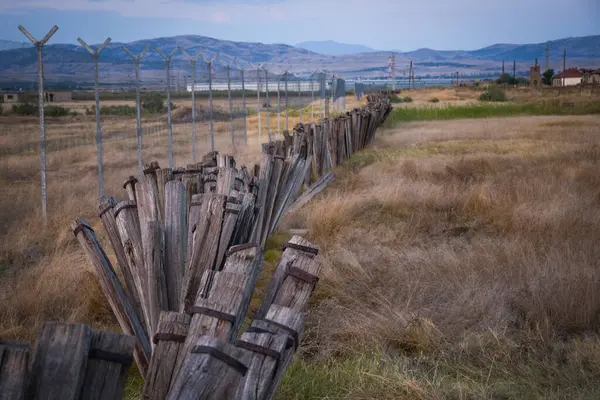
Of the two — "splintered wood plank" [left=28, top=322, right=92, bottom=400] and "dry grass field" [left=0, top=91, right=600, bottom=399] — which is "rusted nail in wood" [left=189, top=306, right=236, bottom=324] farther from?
"dry grass field" [left=0, top=91, right=600, bottom=399]

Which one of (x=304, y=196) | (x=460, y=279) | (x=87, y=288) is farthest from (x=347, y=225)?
(x=87, y=288)

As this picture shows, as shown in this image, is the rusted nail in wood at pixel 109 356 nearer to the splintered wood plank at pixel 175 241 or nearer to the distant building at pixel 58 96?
the splintered wood plank at pixel 175 241

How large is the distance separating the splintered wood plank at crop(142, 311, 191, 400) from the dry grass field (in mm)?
1115

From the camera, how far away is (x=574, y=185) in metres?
10.8

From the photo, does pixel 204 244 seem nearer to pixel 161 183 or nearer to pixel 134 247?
pixel 134 247

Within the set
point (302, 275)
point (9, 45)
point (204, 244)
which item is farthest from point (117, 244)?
point (9, 45)

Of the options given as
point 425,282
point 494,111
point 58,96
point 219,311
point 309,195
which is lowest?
point 494,111

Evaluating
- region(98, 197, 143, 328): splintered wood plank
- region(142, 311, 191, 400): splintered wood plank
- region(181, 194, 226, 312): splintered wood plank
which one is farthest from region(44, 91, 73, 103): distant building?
region(142, 311, 191, 400): splintered wood plank

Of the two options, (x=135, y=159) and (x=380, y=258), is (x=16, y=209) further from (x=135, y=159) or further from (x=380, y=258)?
(x=135, y=159)

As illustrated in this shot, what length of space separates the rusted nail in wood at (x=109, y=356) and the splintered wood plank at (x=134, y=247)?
6.11 ft

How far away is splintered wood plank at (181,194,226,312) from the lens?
13.8 feet

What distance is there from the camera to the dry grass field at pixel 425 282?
14.5 ft

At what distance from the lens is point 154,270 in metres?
4.29

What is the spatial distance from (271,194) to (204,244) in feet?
9.10
